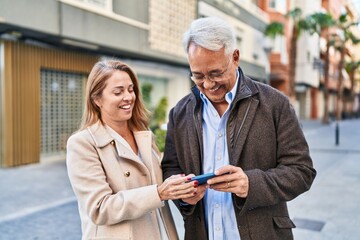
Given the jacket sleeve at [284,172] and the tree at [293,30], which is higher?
the tree at [293,30]

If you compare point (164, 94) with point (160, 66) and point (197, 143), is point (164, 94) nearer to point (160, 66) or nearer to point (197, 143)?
point (160, 66)

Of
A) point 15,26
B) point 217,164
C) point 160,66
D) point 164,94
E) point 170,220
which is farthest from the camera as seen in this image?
point 164,94

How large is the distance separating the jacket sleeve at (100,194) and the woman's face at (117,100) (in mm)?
248

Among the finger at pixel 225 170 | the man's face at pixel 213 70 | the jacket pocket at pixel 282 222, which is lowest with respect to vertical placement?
the jacket pocket at pixel 282 222

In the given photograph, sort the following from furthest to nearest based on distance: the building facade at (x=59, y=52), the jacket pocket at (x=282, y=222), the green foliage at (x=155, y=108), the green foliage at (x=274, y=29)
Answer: the green foliage at (x=274, y=29) → the green foliage at (x=155, y=108) → the building facade at (x=59, y=52) → the jacket pocket at (x=282, y=222)

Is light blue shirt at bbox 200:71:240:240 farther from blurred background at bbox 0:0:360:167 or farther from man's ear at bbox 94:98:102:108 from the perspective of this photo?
blurred background at bbox 0:0:360:167

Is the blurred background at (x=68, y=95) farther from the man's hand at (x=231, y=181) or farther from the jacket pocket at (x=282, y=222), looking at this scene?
the man's hand at (x=231, y=181)

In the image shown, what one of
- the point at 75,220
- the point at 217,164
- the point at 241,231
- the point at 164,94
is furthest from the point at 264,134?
the point at 164,94

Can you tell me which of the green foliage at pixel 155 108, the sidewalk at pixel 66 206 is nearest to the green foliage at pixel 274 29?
the green foliage at pixel 155 108

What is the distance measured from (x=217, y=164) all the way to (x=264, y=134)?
10.7 inches

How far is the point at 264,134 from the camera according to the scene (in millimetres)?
1790

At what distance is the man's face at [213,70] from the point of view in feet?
5.76

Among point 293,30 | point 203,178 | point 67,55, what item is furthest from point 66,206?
point 293,30

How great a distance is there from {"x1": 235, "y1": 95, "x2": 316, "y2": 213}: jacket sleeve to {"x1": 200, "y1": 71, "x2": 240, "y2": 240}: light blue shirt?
153 millimetres
